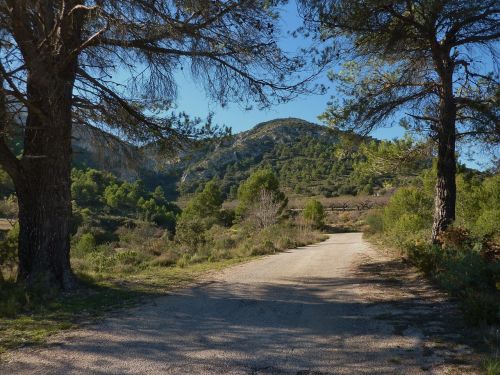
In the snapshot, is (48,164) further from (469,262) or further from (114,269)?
(469,262)

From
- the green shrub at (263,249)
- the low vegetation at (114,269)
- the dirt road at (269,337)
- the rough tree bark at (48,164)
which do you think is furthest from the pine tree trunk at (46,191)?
the green shrub at (263,249)

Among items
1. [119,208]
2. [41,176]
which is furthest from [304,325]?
[119,208]

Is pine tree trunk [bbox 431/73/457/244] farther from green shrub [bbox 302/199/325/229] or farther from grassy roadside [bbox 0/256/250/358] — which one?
green shrub [bbox 302/199/325/229]

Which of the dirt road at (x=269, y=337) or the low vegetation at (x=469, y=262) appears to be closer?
the dirt road at (x=269, y=337)

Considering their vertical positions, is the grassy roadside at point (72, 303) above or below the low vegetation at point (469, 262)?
below

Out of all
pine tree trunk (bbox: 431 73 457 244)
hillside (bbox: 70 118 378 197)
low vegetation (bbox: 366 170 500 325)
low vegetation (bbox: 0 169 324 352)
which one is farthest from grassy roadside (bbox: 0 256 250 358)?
hillside (bbox: 70 118 378 197)

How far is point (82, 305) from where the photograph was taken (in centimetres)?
721

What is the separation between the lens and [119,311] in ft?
22.4

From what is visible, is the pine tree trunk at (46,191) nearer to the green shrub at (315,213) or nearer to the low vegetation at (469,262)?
the low vegetation at (469,262)

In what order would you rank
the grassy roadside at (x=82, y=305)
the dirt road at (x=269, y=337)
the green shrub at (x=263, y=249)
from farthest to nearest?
1. the green shrub at (x=263, y=249)
2. the grassy roadside at (x=82, y=305)
3. the dirt road at (x=269, y=337)

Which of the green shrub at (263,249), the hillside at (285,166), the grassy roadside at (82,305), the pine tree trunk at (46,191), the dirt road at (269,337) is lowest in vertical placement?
the dirt road at (269,337)

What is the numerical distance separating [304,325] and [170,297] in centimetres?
298

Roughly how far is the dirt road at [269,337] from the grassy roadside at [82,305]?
0.38 metres

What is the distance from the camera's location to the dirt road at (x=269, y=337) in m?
4.29
